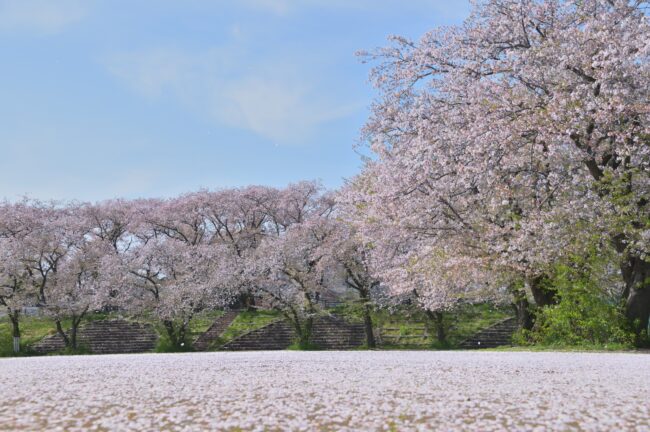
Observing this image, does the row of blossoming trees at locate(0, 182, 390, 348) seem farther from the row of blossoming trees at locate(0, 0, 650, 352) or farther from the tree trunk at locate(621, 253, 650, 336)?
the tree trunk at locate(621, 253, 650, 336)

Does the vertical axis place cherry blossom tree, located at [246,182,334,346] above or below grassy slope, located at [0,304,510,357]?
above

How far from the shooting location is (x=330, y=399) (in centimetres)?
669

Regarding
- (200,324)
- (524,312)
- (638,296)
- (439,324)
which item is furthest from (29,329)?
(638,296)

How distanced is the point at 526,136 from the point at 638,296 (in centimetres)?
664

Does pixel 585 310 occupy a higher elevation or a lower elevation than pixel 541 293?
lower

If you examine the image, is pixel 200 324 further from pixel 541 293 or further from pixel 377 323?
pixel 541 293

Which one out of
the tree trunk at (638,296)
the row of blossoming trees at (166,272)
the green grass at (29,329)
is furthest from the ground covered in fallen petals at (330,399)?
the green grass at (29,329)

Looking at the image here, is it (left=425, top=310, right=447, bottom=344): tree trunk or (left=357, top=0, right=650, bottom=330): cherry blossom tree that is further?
(left=425, top=310, right=447, bottom=344): tree trunk

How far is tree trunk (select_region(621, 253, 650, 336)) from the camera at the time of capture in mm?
16531

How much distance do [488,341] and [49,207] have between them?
1509 inches

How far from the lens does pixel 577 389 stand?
762 centimetres

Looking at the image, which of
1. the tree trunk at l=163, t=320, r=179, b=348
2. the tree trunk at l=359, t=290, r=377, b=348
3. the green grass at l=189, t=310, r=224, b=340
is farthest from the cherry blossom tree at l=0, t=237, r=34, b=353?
the tree trunk at l=359, t=290, r=377, b=348

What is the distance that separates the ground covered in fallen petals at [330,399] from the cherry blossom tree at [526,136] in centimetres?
611

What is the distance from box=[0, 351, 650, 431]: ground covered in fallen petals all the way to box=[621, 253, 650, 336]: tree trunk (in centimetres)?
719
